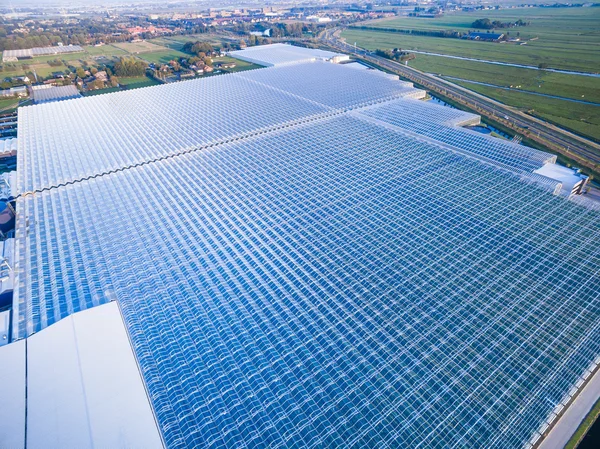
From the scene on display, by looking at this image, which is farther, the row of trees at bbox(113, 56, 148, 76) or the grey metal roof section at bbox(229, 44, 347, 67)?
the row of trees at bbox(113, 56, 148, 76)

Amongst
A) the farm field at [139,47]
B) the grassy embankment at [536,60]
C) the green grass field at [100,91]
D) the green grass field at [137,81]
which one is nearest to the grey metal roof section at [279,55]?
the green grass field at [137,81]

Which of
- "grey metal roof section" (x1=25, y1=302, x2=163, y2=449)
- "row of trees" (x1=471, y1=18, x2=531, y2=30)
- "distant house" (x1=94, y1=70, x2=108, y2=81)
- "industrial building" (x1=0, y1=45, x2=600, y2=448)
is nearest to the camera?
"grey metal roof section" (x1=25, y1=302, x2=163, y2=449)

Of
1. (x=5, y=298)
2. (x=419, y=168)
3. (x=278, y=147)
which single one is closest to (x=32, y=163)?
(x=5, y=298)

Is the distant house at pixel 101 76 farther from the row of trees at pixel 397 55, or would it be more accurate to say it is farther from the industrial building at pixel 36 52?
the row of trees at pixel 397 55

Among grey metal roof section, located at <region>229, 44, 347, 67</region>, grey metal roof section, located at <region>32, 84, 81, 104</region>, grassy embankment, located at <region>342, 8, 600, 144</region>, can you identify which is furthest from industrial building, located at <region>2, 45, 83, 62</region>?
grassy embankment, located at <region>342, 8, 600, 144</region>

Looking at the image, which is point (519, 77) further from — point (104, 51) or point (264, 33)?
point (104, 51)

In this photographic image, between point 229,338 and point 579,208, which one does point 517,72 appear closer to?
point 579,208

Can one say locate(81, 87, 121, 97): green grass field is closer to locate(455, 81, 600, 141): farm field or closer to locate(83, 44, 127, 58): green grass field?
locate(83, 44, 127, 58): green grass field
